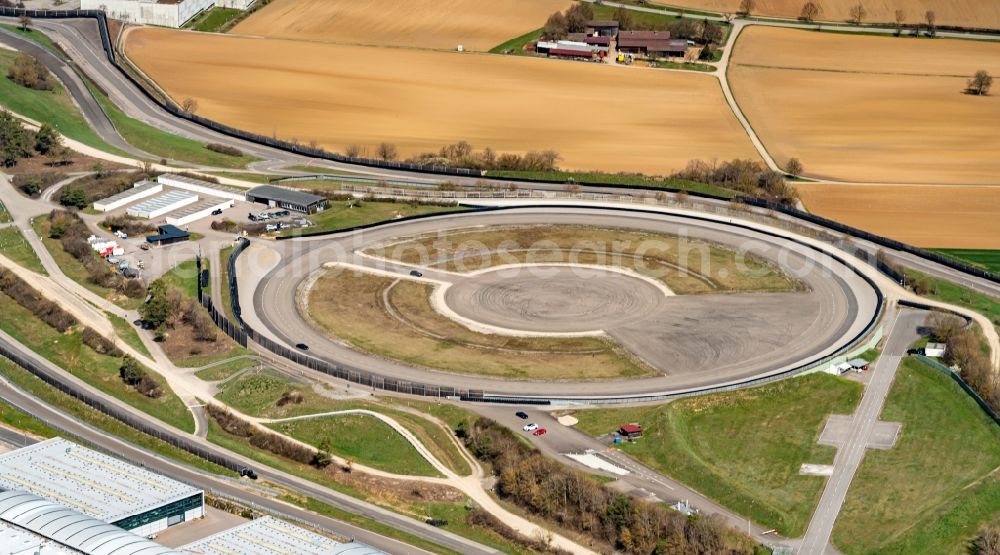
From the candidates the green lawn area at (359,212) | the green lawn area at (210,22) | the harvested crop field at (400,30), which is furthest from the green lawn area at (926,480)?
the green lawn area at (210,22)

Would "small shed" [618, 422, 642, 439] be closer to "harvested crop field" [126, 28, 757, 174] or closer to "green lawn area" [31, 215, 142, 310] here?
"green lawn area" [31, 215, 142, 310]

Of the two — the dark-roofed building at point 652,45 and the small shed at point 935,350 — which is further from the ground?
the dark-roofed building at point 652,45

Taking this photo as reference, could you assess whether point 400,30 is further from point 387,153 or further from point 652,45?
point 387,153

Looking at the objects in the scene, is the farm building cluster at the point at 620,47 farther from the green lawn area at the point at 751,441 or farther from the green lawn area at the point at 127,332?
the green lawn area at the point at 751,441

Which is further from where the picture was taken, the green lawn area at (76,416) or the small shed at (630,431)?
the small shed at (630,431)

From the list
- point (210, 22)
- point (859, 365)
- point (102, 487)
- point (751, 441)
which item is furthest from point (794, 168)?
point (210, 22)

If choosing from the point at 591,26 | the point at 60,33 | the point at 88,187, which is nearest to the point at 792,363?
the point at 88,187

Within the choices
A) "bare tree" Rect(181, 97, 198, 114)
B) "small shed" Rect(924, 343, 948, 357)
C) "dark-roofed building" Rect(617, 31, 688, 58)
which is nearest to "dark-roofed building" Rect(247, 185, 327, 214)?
"bare tree" Rect(181, 97, 198, 114)
